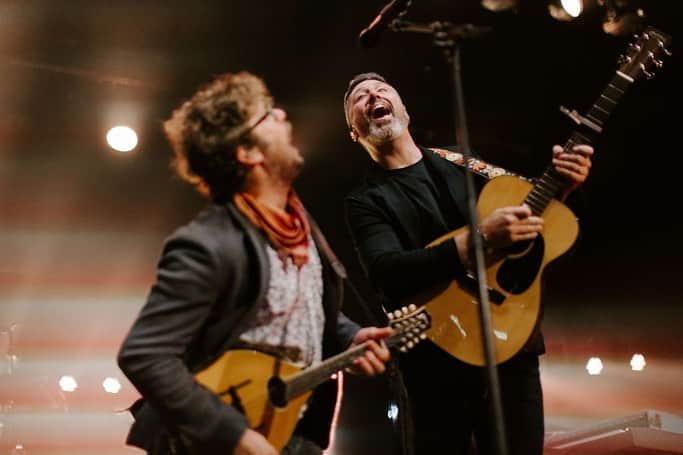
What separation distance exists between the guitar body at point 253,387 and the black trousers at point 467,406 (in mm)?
610

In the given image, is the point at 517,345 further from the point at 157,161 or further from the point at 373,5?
the point at 157,161

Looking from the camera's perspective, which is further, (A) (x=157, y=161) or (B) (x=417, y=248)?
(A) (x=157, y=161)

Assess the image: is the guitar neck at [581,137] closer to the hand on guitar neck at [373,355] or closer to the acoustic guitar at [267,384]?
the hand on guitar neck at [373,355]

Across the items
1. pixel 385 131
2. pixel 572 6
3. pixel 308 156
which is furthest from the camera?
pixel 308 156

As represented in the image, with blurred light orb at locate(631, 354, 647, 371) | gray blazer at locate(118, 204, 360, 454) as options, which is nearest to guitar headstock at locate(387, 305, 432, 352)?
gray blazer at locate(118, 204, 360, 454)

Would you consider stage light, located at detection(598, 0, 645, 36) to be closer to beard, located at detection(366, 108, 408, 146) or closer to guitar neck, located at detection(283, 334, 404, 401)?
beard, located at detection(366, 108, 408, 146)

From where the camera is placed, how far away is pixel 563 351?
6.27 meters

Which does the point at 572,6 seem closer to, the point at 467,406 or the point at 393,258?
the point at 393,258

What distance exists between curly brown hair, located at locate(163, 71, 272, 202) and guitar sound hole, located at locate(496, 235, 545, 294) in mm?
1012

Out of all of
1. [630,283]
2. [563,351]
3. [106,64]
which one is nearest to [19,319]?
[106,64]

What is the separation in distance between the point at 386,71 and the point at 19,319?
15.0 feet

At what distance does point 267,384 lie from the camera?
202 centimetres

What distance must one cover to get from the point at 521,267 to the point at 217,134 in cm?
117

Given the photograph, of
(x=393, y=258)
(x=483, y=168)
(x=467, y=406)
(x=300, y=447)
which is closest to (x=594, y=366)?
(x=483, y=168)
